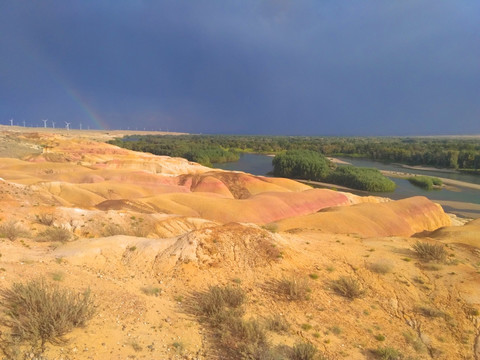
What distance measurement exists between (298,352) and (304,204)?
96.1 ft

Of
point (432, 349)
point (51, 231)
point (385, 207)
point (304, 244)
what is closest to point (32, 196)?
point (51, 231)

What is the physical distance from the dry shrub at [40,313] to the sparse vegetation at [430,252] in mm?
12086

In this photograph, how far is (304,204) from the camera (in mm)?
34938

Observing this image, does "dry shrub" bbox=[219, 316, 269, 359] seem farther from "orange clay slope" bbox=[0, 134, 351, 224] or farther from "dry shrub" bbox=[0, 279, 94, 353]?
"orange clay slope" bbox=[0, 134, 351, 224]

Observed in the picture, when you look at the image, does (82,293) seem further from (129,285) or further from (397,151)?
(397,151)

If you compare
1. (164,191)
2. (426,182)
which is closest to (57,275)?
(164,191)

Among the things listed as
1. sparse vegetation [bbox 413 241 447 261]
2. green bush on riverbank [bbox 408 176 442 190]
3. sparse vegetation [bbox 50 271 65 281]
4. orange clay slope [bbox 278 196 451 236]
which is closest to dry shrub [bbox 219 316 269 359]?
sparse vegetation [bbox 50 271 65 281]

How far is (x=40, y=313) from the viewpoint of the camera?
5852 millimetres

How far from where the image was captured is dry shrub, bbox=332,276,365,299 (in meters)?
9.30

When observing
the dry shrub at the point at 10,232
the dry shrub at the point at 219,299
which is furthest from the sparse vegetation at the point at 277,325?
the dry shrub at the point at 10,232

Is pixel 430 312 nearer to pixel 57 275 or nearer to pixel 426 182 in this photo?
pixel 57 275

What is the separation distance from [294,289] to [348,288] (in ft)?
6.07

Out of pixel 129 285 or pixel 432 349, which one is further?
pixel 129 285

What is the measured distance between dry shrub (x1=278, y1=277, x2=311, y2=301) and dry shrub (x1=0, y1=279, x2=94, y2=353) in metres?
5.20
